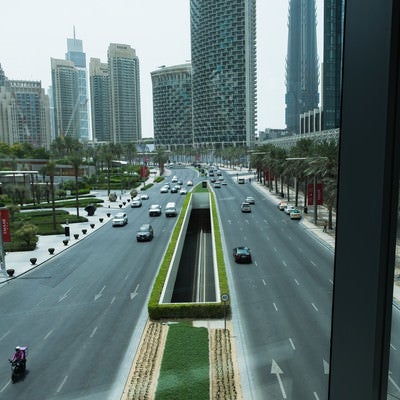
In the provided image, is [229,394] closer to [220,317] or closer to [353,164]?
[220,317]

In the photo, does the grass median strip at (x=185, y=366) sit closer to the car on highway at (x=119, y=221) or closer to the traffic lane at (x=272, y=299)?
the traffic lane at (x=272, y=299)

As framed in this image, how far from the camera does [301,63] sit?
2213mm

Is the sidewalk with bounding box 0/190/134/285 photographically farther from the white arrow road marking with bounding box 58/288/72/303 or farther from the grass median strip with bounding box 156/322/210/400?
the grass median strip with bounding box 156/322/210/400

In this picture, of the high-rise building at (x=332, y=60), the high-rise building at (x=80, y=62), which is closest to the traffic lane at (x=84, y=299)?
the high-rise building at (x=80, y=62)

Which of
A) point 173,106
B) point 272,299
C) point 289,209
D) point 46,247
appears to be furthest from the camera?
point 173,106

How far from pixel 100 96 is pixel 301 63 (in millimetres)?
27478

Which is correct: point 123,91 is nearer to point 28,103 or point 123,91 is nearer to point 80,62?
point 28,103

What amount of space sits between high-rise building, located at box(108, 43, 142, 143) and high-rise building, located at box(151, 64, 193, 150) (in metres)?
15.4

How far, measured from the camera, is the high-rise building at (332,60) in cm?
119

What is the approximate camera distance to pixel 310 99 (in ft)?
6.82

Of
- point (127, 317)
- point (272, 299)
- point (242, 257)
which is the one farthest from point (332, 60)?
point (242, 257)

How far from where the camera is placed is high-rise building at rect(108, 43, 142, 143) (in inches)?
624

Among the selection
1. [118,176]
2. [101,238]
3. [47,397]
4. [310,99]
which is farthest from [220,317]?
[118,176]

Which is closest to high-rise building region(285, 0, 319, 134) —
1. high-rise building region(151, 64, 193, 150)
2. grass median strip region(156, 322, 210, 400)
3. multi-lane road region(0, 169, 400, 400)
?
multi-lane road region(0, 169, 400, 400)
